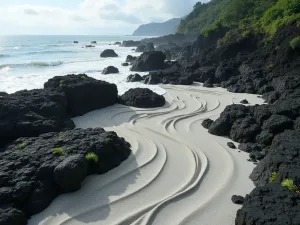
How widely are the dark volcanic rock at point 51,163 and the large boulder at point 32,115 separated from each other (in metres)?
1.45

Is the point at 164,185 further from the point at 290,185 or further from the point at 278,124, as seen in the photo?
the point at 278,124

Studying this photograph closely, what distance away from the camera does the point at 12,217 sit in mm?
7512

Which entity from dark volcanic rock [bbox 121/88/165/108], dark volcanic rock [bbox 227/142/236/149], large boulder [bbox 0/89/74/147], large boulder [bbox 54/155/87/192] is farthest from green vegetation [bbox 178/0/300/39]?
large boulder [bbox 54/155/87/192]

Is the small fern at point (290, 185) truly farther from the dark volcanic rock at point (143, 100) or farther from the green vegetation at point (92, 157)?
the dark volcanic rock at point (143, 100)

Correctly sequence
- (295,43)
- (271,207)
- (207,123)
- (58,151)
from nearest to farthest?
1. (271,207)
2. (58,151)
3. (207,123)
4. (295,43)

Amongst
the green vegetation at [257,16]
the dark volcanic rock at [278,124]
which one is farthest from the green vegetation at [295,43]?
the dark volcanic rock at [278,124]

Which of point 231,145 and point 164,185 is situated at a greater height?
point 231,145

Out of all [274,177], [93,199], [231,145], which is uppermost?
[274,177]

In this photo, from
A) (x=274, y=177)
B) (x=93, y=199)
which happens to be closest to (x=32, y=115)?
(x=93, y=199)

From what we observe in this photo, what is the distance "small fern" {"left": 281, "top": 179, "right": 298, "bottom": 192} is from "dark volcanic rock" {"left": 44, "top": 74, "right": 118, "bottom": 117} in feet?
43.5

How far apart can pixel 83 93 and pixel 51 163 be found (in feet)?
33.1

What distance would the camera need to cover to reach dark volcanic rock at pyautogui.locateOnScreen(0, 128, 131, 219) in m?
8.51

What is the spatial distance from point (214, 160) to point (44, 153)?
6159 millimetres

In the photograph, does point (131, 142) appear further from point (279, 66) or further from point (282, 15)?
point (282, 15)
